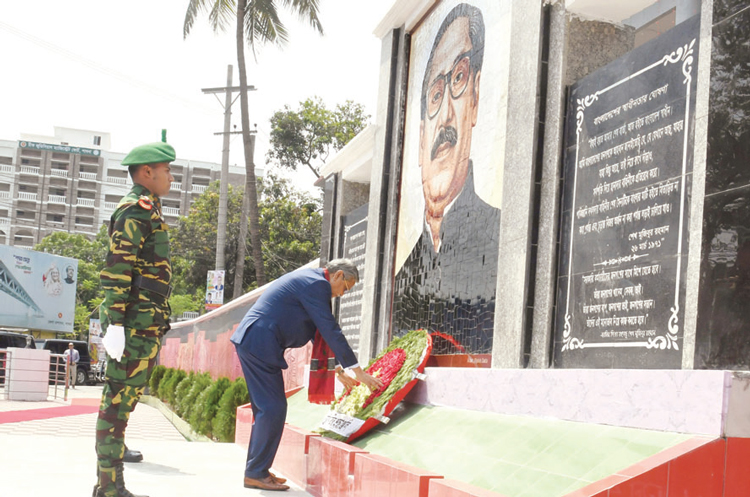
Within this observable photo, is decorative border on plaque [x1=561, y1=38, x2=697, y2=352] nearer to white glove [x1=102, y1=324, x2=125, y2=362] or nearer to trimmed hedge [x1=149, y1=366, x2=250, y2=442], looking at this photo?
white glove [x1=102, y1=324, x2=125, y2=362]

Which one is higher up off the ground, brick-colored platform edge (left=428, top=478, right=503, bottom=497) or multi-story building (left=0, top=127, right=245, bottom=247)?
multi-story building (left=0, top=127, right=245, bottom=247)

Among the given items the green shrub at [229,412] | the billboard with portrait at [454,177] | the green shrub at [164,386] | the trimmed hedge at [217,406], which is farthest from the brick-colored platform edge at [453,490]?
the green shrub at [164,386]

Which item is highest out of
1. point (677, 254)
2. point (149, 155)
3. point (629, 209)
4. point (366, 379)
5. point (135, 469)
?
point (149, 155)

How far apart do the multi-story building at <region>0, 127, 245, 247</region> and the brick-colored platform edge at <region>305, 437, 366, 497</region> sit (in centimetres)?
8077

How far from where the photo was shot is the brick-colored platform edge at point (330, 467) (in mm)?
4508

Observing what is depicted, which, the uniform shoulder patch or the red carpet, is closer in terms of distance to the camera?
the uniform shoulder patch

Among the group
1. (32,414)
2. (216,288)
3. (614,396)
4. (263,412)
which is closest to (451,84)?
(263,412)

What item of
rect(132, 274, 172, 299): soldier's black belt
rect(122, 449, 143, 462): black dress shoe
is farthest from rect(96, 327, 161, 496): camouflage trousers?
rect(122, 449, 143, 462): black dress shoe

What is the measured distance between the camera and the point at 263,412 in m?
5.17

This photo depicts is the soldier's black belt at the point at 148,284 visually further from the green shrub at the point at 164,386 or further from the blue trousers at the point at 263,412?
the green shrub at the point at 164,386

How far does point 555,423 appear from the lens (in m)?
3.76

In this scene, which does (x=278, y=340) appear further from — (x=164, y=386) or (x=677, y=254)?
(x=164, y=386)

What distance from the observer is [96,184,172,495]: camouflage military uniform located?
4.23 meters

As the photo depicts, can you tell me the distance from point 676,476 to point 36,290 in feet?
123
